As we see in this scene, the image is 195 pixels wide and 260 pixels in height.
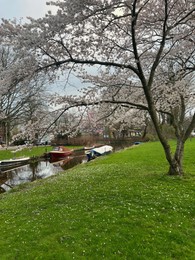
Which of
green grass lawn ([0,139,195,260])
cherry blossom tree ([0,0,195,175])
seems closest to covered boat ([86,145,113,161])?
cherry blossom tree ([0,0,195,175])

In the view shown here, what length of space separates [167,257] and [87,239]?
1.69m

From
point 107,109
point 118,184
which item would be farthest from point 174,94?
point 118,184

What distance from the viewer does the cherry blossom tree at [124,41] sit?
7.79 meters

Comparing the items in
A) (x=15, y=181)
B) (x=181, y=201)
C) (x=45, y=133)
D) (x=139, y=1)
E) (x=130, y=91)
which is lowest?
(x=15, y=181)

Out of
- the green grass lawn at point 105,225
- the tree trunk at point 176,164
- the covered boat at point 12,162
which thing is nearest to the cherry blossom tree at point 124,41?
the tree trunk at point 176,164

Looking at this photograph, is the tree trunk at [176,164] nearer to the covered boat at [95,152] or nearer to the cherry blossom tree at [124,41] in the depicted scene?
the cherry blossom tree at [124,41]

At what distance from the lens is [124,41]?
10.5 metres

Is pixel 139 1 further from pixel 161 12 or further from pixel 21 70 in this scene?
pixel 21 70

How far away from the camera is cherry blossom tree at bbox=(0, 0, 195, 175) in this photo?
7789 mm

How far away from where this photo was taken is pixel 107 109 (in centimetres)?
1147

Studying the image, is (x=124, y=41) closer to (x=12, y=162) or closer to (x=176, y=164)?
(x=176, y=164)

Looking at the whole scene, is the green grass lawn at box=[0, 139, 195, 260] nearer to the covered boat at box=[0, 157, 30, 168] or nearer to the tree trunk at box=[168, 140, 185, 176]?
the tree trunk at box=[168, 140, 185, 176]

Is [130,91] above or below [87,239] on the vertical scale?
above

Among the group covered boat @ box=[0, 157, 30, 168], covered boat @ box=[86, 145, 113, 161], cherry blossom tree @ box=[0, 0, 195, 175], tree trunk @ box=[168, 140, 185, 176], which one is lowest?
covered boat @ box=[0, 157, 30, 168]
